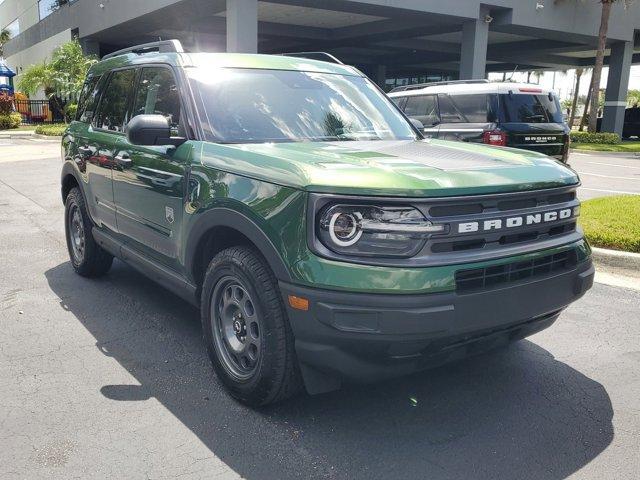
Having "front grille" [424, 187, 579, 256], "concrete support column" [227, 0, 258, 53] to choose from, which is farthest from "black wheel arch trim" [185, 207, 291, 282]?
"concrete support column" [227, 0, 258, 53]

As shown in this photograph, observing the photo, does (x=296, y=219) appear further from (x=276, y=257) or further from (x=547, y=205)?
(x=547, y=205)

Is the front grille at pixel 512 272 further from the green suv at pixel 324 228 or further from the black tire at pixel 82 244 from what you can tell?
the black tire at pixel 82 244

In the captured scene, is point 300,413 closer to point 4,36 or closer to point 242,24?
point 242,24

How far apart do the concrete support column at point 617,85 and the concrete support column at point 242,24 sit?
69.3ft

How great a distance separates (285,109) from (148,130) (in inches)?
37.6

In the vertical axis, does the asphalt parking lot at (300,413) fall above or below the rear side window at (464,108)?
below

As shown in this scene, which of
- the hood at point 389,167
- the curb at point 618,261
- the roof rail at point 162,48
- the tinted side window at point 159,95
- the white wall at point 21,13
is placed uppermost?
the white wall at point 21,13

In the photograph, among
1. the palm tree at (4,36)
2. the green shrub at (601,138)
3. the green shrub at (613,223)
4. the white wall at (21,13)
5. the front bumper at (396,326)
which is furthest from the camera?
the palm tree at (4,36)

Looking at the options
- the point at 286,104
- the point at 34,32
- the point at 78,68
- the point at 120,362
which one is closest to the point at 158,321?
the point at 120,362

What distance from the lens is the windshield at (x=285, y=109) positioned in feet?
12.7

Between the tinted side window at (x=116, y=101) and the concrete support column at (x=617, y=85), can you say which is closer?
the tinted side window at (x=116, y=101)

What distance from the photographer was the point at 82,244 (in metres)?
5.83

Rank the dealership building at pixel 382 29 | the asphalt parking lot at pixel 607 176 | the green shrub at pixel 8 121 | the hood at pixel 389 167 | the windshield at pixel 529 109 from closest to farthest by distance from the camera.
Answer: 1. the hood at pixel 389 167
2. the windshield at pixel 529 109
3. the asphalt parking lot at pixel 607 176
4. the dealership building at pixel 382 29
5. the green shrub at pixel 8 121

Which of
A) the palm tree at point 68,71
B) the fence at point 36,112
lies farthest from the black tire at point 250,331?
the fence at point 36,112
